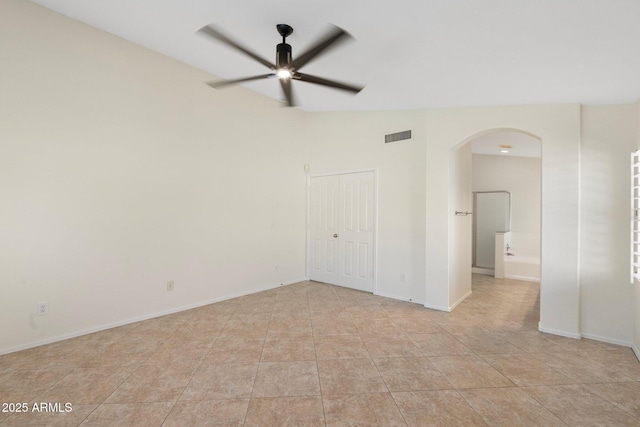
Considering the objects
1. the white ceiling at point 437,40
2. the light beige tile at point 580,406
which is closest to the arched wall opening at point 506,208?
the white ceiling at point 437,40

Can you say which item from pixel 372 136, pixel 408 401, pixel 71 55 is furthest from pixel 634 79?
pixel 71 55

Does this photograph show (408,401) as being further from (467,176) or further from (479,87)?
(467,176)

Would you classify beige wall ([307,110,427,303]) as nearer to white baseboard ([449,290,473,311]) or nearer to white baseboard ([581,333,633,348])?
white baseboard ([449,290,473,311])

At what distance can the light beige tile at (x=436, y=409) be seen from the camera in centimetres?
180

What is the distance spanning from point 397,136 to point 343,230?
174 cm

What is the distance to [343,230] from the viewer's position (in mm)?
5035

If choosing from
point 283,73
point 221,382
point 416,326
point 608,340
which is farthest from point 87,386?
point 608,340

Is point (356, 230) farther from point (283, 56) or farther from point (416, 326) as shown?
point (283, 56)

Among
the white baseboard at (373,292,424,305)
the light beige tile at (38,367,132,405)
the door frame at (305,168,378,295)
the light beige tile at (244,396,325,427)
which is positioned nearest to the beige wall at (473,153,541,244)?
the door frame at (305,168,378,295)

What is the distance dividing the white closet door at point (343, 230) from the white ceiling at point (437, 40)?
172 cm

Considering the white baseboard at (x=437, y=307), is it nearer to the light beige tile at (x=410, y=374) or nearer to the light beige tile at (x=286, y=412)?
the light beige tile at (x=410, y=374)

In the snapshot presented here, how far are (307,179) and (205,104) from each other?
214 cm

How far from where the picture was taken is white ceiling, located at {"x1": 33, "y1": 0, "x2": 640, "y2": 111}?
6.50 ft

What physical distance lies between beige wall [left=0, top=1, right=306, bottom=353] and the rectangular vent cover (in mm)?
1969
